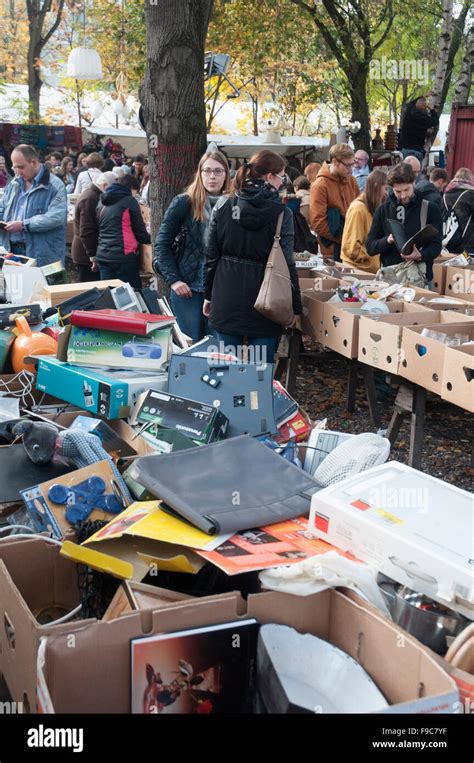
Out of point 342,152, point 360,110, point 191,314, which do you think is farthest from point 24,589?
point 360,110

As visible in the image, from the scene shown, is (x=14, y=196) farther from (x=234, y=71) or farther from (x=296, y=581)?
(x=234, y=71)

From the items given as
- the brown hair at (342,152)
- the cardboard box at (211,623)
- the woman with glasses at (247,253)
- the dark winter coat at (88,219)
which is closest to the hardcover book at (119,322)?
the woman with glasses at (247,253)

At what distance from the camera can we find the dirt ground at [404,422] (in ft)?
17.5

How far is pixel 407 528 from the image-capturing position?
7.25ft

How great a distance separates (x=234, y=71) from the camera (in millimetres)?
23234

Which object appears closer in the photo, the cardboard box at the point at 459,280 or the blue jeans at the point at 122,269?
the cardboard box at the point at 459,280

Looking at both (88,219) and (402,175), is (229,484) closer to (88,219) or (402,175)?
(402,175)

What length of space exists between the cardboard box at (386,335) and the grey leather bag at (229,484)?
217cm

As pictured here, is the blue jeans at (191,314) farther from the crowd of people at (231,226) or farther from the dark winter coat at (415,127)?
the dark winter coat at (415,127)

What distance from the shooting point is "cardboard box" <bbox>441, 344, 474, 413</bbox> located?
13.8ft

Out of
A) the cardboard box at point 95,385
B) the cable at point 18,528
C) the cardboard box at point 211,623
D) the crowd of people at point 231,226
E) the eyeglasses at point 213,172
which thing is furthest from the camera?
the eyeglasses at point 213,172

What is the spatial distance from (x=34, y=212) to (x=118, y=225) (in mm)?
1019
